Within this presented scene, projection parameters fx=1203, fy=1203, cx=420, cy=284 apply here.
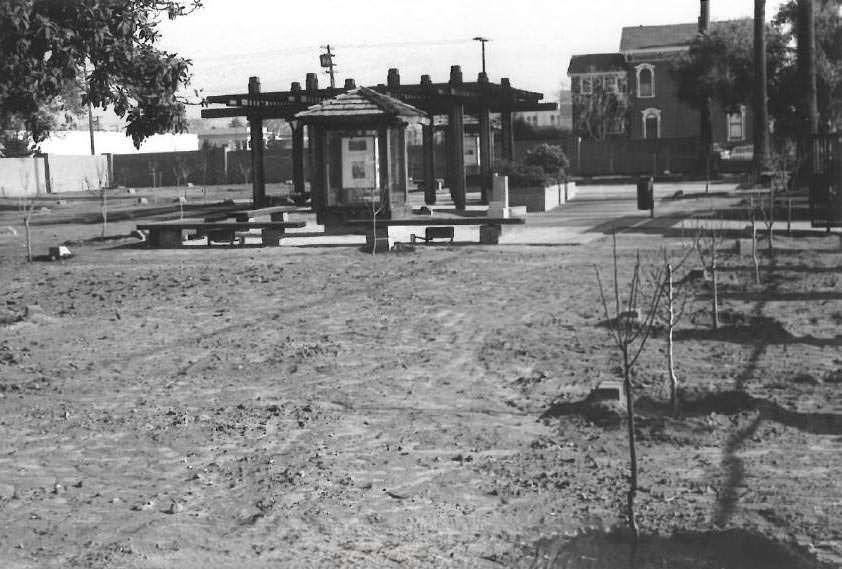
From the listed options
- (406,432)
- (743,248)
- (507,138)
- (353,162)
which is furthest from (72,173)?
(406,432)

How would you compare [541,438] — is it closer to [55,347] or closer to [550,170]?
[55,347]

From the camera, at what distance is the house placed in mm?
78062

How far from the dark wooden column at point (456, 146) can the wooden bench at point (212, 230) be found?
10.7 m

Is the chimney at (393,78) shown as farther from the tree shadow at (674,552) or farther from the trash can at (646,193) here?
the tree shadow at (674,552)

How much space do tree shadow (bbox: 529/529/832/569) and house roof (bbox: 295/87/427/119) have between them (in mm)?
20632

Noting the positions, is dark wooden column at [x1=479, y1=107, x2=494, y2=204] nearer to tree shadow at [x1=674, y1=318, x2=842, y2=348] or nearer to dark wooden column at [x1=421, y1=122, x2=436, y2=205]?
dark wooden column at [x1=421, y1=122, x2=436, y2=205]

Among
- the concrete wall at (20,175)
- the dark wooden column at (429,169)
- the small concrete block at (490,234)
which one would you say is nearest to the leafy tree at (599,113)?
the concrete wall at (20,175)

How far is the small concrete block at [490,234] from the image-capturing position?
2267cm

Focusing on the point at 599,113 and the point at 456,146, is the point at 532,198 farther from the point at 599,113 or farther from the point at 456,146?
the point at 599,113

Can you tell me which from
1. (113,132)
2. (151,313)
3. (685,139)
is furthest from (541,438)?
(113,132)

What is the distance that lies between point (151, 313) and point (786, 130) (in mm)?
47188

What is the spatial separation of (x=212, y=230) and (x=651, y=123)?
60020 millimetres

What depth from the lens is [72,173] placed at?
65.5 metres

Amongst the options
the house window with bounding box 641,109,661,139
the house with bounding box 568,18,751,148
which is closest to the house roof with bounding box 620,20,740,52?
the house with bounding box 568,18,751,148
